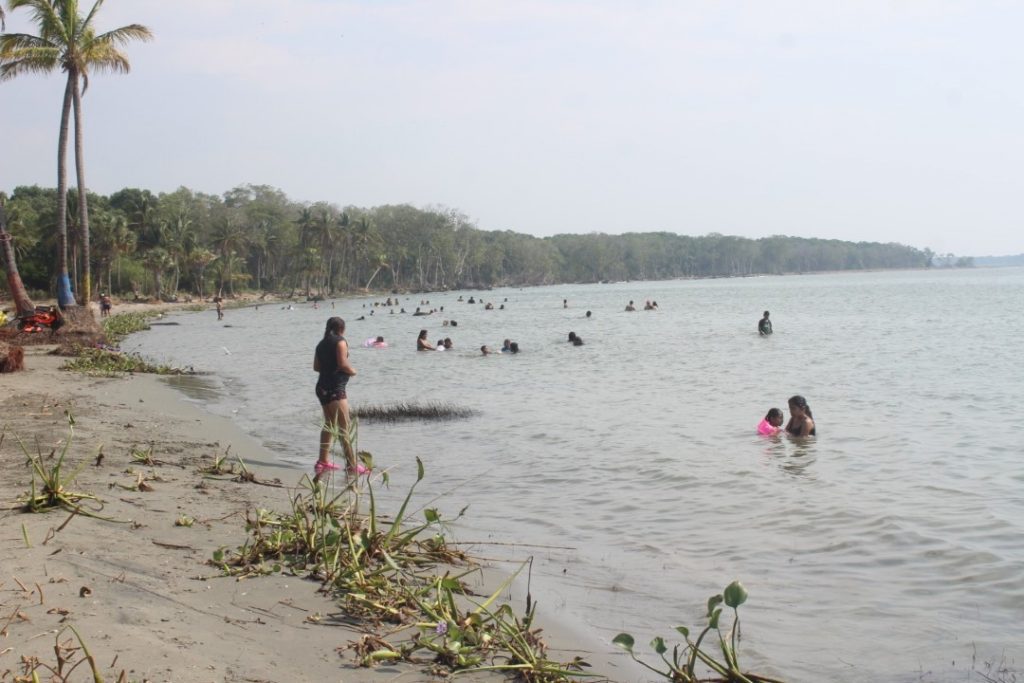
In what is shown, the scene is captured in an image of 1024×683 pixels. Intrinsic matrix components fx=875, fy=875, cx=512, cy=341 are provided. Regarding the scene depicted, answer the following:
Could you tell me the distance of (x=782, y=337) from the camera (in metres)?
35.2

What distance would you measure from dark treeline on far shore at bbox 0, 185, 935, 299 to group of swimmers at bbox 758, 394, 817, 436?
160ft

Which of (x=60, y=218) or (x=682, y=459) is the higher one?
(x=60, y=218)

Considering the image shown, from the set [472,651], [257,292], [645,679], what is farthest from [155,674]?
[257,292]

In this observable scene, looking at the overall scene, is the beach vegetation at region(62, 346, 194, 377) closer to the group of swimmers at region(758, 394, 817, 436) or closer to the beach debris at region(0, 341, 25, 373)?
the beach debris at region(0, 341, 25, 373)

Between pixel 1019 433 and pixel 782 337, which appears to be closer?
pixel 1019 433

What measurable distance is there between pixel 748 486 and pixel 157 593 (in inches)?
255

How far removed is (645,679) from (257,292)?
101157 mm

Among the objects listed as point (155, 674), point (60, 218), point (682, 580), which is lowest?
point (682, 580)

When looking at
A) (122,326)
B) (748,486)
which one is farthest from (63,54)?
(748,486)

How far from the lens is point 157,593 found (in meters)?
4.51

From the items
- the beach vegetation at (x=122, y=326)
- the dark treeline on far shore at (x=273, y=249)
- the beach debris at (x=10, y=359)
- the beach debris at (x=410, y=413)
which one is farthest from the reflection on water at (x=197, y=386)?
the dark treeline on far shore at (x=273, y=249)

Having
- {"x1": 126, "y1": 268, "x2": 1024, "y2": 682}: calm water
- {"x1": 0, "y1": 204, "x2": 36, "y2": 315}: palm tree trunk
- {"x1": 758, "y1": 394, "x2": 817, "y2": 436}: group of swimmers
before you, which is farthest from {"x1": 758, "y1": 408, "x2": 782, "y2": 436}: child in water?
{"x1": 0, "y1": 204, "x2": 36, "y2": 315}: palm tree trunk

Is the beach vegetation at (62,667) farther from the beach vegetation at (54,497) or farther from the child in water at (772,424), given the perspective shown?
the child in water at (772,424)

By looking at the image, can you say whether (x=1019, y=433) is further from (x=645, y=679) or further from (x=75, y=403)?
(x=75, y=403)
